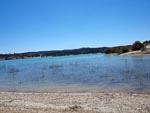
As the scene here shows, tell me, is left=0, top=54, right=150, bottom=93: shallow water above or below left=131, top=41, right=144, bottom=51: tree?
below

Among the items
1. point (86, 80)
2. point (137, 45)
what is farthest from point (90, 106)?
point (137, 45)

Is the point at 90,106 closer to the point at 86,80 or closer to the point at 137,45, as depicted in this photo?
the point at 86,80

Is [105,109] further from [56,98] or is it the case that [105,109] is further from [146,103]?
[56,98]

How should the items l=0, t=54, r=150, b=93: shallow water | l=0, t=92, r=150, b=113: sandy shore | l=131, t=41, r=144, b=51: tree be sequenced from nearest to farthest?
l=0, t=92, r=150, b=113: sandy shore, l=0, t=54, r=150, b=93: shallow water, l=131, t=41, r=144, b=51: tree

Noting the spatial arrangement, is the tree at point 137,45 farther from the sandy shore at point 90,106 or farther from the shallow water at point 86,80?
the sandy shore at point 90,106

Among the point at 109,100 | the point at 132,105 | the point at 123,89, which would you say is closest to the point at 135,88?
the point at 123,89

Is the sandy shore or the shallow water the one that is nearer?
the sandy shore

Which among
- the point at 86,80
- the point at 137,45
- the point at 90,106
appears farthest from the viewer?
the point at 137,45

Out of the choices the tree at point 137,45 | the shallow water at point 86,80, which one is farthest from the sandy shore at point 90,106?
the tree at point 137,45

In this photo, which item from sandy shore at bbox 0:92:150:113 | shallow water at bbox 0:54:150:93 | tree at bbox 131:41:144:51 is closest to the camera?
sandy shore at bbox 0:92:150:113

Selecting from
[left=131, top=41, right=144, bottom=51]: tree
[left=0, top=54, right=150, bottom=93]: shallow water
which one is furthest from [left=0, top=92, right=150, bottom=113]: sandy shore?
[left=131, top=41, right=144, bottom=51]: tree

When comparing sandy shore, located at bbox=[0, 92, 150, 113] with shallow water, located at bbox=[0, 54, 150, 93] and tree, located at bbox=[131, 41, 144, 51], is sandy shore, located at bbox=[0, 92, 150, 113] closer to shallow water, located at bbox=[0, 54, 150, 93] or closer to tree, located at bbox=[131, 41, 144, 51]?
shallow water, located at bbox=[0, 54, 150, 93]

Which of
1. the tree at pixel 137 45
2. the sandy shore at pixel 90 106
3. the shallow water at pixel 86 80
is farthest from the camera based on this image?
the tree at pixel 137 45

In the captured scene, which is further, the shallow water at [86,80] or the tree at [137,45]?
the tree at [137,45]
